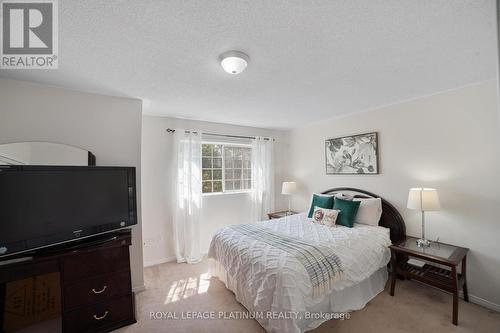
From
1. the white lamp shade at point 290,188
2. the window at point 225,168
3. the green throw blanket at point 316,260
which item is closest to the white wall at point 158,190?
the window at point 225,168

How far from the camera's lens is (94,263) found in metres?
1.84

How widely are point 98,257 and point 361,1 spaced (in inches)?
108

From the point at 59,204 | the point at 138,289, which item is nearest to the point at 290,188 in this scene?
the point at 138,289

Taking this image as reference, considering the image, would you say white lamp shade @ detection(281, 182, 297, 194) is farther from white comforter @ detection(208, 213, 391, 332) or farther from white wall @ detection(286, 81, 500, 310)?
white wall @ detection(286, 81, 500, 310)

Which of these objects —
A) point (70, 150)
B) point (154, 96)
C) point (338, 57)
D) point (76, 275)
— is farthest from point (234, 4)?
point (76, 275)

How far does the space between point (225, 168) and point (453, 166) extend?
3.28 meters

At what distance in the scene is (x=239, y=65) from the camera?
5.33 ft

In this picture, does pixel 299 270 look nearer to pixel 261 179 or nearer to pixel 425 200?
pixel 425 200

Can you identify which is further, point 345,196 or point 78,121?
point 345,196

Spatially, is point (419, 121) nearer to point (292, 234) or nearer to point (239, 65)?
point (292, 234)

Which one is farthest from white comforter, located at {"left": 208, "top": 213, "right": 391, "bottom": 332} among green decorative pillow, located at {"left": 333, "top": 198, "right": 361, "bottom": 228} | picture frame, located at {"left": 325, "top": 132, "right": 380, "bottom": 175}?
picture frame, located at {"left": 325, "top": 132, "right": 380, "bottom": 175}

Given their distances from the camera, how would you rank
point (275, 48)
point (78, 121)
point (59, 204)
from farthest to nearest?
1. point (78, 121)
2. point (59, 204)
3. point (275, 48)

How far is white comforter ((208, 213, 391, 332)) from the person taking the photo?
1692mm

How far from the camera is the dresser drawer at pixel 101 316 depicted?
1.74 meters
